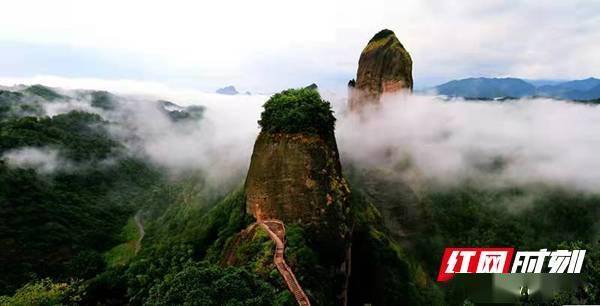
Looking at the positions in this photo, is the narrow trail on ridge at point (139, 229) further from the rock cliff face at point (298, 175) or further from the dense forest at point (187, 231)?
the rock cliff face at point (298, 175)

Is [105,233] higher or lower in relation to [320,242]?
lower

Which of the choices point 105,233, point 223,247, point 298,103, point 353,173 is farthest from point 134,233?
point 298,103

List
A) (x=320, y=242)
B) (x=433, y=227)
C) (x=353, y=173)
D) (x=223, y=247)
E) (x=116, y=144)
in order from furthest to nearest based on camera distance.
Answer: (x=116, y=144)
(x=353, y=173)
(x=433, y=227)
(x=223, y=247)
(x=320, y=242)

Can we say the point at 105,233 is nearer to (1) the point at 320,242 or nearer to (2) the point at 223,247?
(2) the point at 223,247

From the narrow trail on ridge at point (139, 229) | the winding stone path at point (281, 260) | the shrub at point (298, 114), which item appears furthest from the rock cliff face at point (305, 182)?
the narrow trail on ridge at point (139, 229)

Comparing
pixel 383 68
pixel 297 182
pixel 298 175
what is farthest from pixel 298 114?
pixel 383 68

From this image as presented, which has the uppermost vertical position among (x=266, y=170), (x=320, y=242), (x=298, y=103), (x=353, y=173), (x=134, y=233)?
(x=298, y=103)

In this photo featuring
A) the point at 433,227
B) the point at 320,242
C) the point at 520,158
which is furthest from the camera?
the point at 520,158

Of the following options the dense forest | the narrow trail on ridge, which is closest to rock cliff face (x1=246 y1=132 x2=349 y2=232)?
the dense forest

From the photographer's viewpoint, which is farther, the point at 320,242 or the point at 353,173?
the point at 353,173
